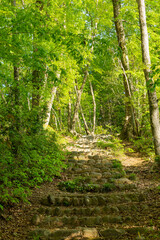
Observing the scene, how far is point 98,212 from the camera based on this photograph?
184 inches

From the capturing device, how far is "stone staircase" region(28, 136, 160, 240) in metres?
3.58

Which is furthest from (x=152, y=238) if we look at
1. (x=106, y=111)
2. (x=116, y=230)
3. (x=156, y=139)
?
(x=106, y=111)

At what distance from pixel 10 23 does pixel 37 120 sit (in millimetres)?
4087

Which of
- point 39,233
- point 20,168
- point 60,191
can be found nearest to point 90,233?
point 39,233

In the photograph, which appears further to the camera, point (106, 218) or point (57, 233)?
point (106, 218)

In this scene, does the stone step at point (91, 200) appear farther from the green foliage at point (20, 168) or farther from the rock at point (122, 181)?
the rock at point (122, 181)

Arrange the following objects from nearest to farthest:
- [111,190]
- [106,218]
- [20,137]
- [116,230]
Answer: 1. [116,230]
2. [106,218]
3. [20,137]
4. [111,190]

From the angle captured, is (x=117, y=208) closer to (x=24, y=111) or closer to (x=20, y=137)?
(x=20, y=137)

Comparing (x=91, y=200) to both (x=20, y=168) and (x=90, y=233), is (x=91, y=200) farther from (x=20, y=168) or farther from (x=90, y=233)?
(x=20, y=168)

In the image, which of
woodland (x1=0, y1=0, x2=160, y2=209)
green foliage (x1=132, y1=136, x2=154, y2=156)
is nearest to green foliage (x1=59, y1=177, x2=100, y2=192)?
woodland (x1=0, y1=0, x2=160, y2=209)

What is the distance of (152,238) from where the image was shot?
10.5 feet

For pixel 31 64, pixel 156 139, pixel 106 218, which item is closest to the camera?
pixel 106 218

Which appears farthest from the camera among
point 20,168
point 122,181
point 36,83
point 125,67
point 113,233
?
point 125,67

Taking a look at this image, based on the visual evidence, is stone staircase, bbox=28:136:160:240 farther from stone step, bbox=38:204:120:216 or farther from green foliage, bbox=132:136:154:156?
green foliage, bbox=132:136:154:156
